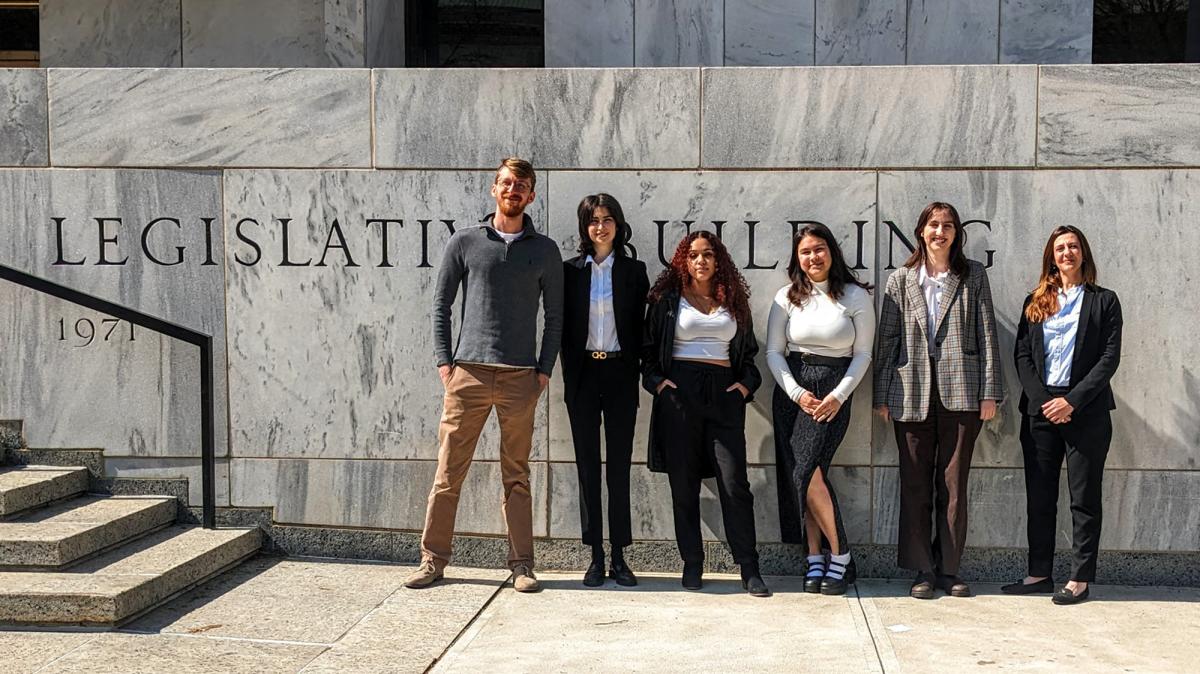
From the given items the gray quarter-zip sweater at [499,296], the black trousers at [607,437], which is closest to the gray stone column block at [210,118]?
the gray quarter-zip sweater at [499,296]

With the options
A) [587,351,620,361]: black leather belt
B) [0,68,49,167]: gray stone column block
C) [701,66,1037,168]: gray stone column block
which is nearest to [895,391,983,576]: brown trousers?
[701,66,1037,168]: gray stone column block

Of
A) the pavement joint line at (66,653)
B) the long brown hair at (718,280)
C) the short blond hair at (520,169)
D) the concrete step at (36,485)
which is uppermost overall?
the short blond hair at (520,169)

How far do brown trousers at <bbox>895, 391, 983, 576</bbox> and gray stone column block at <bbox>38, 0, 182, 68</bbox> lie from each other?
6.57 metres

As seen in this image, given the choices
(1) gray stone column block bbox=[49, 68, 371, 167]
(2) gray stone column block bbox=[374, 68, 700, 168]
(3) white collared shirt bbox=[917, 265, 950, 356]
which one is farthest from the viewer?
(1) gray stone column block bbox=[49, 68, 371, 167]

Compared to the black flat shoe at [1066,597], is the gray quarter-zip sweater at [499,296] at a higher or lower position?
higher

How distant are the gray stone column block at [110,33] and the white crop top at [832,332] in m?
5.89

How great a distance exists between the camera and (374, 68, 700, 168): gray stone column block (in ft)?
21.3

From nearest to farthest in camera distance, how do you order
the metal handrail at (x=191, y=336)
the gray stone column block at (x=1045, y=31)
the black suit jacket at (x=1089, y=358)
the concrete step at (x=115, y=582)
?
the concrete step at (x=115, y=582), the black suit jacket at (x=1089, y=358), the metal handrail at (x=191, y=336), the gray stone column block at (x=1045, y=31)

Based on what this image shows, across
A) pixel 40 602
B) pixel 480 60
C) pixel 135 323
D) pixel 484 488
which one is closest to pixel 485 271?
pixel 484 488

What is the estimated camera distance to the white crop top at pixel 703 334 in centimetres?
609

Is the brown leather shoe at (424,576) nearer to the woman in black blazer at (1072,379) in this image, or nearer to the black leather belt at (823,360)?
the black leather belt at (823,360)

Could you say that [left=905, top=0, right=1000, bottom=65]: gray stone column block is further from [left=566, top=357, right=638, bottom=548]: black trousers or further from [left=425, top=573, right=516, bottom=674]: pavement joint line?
[left=425, top=573, right=516, bottom=674]: pavement joint line

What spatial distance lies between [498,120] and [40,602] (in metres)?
3.27

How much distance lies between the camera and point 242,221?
671 centimetres
